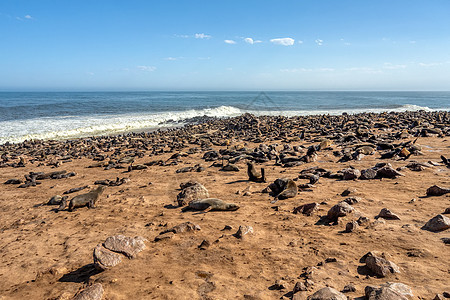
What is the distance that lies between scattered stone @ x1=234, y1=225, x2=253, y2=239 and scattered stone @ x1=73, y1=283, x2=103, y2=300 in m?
2.22

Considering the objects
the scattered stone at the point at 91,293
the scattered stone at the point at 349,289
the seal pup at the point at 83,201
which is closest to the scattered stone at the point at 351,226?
the scattered stone at the point at 349,289

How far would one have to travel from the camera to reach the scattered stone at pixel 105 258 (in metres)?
3.94

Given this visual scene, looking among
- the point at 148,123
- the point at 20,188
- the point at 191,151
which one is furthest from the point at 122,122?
the point at 20,188

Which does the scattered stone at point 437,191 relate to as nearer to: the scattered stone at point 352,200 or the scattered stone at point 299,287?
the scattered stone at point 352,200

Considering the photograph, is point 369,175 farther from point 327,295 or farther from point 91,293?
point 91,293

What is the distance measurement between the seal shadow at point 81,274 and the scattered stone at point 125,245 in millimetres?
369

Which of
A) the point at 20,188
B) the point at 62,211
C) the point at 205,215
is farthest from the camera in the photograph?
the point at 20,188

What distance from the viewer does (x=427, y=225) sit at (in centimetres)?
436

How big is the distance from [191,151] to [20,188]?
7.07 meters

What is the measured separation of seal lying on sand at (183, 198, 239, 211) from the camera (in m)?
6.06

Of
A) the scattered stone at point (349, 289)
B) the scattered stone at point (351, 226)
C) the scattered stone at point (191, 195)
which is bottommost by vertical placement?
the scattered stone at point (191, 195)

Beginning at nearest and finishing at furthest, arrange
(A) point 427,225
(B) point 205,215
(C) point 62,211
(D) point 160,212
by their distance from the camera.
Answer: (A) point 427,225, (B) point 205,215, (D) point 160,212, (C) point 62,211

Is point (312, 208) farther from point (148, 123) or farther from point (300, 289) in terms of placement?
point (148, 123)

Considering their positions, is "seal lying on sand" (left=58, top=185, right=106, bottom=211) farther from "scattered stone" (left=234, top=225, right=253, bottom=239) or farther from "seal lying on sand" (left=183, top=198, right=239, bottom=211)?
"scattered stone" (left=234, top=225, right=253, bottom=239)
